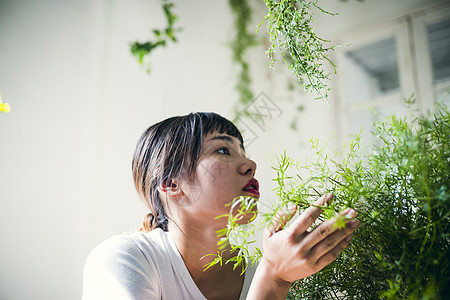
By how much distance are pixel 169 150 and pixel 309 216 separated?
38 cm

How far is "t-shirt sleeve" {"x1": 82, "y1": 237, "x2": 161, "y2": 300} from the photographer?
0.53m

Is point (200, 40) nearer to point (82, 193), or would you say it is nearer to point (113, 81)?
point (113, 81)

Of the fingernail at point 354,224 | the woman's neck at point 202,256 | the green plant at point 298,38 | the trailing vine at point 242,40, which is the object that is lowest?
the woman's neck at point 202,256

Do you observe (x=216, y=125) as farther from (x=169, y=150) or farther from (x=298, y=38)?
(x=298, y=38)

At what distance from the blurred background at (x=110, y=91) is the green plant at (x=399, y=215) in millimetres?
765

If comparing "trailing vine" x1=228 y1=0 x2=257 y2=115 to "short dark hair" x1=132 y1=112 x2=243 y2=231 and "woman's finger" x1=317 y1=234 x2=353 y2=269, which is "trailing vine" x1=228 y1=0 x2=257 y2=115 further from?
"woman's finger" x1=317 y1=234 x2=353 y2=269

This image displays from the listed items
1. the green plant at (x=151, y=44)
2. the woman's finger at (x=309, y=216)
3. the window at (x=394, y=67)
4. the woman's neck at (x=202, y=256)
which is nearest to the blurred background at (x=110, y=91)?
the window at (x=394, y=67)

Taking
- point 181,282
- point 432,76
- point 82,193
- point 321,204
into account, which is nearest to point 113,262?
point 181,282

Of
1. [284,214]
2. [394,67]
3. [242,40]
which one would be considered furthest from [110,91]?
[284,214]

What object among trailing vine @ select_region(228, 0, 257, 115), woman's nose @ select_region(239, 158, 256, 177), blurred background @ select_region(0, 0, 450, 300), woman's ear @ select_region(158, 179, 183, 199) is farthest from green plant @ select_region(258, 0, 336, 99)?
trailing vine @ select_region(228, 0, 257, 115)

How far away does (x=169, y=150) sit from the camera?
67 centimetres

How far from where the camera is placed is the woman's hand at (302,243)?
1.13ft

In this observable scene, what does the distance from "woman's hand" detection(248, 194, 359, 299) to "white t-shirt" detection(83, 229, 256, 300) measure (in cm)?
24

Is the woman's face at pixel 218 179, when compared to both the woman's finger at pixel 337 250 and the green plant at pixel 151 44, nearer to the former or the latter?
the woman's finger at pixel 337 250
